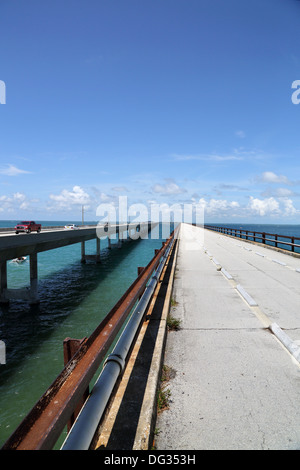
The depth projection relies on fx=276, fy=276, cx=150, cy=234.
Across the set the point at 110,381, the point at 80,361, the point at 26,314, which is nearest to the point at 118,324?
the point at 110,381

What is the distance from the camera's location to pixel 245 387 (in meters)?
3.60

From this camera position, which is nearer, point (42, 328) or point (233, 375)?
point (233, 375)

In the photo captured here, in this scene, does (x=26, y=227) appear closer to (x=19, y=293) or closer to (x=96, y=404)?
(x=19, y=293)

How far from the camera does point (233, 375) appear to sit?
3855 mm

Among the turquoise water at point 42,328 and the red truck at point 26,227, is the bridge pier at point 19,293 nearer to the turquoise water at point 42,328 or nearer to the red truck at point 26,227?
the turquoise water at point 42,328

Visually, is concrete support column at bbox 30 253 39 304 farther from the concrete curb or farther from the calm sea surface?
the concrete curb

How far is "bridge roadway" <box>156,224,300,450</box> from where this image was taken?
2771 mm

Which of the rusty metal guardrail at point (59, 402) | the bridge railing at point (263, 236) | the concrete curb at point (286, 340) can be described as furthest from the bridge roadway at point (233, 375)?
the bridge railing at point (263, 236)

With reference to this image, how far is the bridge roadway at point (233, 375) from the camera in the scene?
9.09 ft

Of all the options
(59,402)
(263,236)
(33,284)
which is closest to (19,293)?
(33,284)

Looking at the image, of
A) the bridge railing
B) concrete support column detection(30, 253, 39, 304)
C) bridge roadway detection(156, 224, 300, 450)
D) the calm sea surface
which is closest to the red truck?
the calm sea surface
